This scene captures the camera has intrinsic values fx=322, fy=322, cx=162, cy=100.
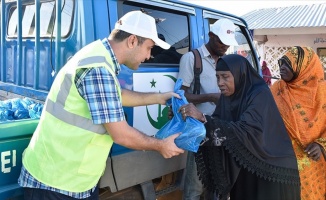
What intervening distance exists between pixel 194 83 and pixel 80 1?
1.21 m

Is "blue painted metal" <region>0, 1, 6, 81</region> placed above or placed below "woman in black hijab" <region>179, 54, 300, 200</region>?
above

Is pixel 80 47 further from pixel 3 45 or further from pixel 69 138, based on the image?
pixel 3 45

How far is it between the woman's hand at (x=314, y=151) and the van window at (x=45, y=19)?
2033mm

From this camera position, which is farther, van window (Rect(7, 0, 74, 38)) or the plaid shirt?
van window (Rect(7, 0, 74, 38))

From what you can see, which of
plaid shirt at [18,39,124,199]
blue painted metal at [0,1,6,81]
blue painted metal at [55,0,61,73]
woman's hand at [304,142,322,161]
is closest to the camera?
plaid shirt at [18,39,124,199]

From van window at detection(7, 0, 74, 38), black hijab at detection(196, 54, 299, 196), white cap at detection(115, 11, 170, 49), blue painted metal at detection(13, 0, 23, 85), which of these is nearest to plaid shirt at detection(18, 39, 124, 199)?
white cap at detection(115, 11, 170, 49)

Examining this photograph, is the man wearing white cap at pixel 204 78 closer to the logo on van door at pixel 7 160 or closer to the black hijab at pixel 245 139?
the black hijab at pixel 245 139

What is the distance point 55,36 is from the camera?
93.8 inches

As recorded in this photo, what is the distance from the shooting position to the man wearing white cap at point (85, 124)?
60.6 inches

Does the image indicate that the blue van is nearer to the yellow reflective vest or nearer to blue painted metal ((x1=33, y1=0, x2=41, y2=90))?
blue painted metal ((x1=33, y1=0, x2=41, y2=90))

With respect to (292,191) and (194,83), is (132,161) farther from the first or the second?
(292,191)

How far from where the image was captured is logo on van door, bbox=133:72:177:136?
241cm

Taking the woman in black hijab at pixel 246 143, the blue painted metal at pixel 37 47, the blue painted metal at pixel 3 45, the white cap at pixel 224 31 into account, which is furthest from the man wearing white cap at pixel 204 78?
the blue painted metal at pixel 3 45

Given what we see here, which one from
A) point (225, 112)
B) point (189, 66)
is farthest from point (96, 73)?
point (189, 66)
